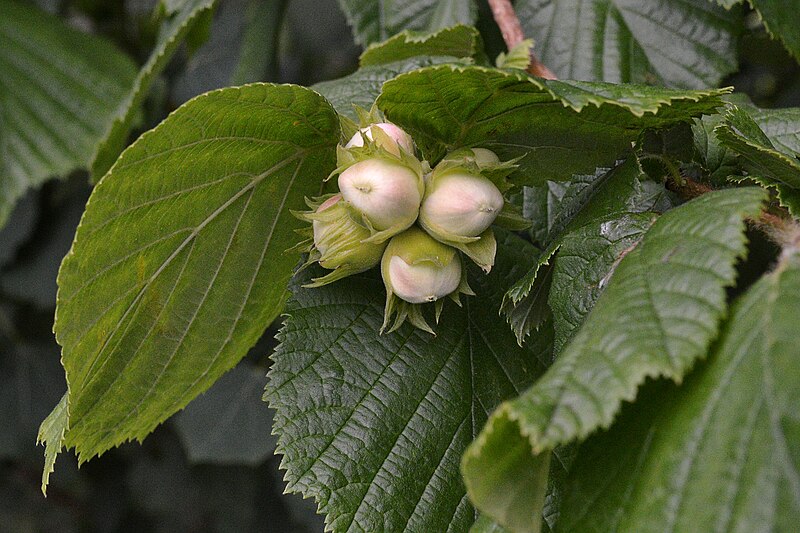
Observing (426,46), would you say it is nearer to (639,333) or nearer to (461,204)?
(461,204)

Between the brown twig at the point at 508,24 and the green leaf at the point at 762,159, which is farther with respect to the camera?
the brown twig at the point at 508,24

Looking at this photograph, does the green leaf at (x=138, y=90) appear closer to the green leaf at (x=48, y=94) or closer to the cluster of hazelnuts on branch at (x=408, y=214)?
the green leaf at (x=48, y=94)

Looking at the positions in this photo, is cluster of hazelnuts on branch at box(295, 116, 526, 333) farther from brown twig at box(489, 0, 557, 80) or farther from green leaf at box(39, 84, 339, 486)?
brown twig at box(489, 0, 557, 80)

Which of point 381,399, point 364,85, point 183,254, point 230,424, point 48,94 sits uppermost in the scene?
point 364,85

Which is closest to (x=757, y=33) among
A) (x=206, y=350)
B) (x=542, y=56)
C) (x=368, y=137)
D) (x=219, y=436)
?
(x=542, y=56)

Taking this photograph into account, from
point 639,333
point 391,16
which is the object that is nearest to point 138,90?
point 391,16

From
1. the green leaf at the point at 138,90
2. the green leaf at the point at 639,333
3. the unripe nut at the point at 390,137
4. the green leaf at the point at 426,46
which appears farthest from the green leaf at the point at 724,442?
the green leaf at the point at 138,90
